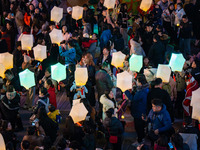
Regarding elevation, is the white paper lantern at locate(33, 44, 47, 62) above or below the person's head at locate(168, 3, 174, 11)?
below

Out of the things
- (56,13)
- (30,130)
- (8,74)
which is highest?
(56,13)

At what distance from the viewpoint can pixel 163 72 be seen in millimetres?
8445

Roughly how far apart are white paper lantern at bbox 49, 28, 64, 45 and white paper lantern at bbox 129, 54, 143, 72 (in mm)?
2663

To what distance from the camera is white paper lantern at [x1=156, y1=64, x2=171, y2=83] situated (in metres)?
8.42

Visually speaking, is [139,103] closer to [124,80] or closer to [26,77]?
[124,80]

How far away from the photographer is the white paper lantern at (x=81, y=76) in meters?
8.48

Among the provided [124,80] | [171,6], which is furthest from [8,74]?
[171,6]

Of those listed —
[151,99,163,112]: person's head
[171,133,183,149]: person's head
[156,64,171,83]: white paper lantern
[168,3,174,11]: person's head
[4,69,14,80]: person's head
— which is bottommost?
[171,133,183,149]: person's head

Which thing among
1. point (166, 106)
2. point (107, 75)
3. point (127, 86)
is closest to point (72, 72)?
point (107, 75)

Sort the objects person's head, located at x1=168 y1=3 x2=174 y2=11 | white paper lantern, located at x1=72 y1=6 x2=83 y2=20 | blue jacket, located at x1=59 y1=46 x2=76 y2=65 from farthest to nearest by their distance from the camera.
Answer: person's head, located at x1=168 y1=3 x2=174 y2=11 → white paper lantern, located at x1=72 y1=6 x2=83 y2=20 → blue jacket, located at x1=59 y1=46 x2=76 y2=65

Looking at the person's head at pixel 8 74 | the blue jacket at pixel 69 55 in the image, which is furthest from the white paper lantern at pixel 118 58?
the person's head at pixel 8 74

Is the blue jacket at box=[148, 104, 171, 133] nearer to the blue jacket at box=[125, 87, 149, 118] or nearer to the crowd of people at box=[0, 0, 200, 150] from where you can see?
the crowd of people at box=[0, 0, 200, 150]

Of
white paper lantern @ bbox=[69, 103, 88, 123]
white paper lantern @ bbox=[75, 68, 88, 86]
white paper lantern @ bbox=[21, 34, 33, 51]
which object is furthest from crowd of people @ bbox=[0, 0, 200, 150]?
white paper lantern @ bbox=[21, 34, 33, 51]

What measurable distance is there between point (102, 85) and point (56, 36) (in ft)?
8.68
